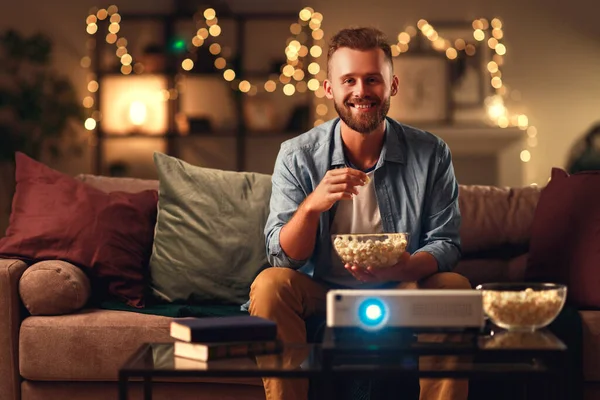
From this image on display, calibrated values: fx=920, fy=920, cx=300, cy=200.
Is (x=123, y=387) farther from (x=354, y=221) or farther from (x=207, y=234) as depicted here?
(x=207, y=234)

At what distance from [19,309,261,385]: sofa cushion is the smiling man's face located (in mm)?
815

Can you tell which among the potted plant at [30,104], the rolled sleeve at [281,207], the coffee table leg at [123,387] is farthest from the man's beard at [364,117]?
the potted plant at [30,104]

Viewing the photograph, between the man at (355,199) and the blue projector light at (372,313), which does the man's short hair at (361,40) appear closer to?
the man at (355,199)

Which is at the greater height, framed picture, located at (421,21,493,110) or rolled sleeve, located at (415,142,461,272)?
framed picture, located at (421,21,493,110)

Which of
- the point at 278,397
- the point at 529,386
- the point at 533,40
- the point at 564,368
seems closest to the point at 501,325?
the point at 564,368

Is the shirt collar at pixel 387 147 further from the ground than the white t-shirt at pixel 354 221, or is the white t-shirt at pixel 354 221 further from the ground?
the shirt collar at pixel 387 147

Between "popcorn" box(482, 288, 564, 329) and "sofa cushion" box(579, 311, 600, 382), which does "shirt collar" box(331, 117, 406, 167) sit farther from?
"popcorn" box(482, 288, 564, 329)

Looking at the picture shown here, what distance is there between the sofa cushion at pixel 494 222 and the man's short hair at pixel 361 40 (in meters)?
0.84

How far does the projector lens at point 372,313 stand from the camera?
1854 millimetres

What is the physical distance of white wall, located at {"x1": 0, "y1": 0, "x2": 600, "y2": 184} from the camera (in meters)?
6.69

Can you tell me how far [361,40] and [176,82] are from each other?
4130 millimetres

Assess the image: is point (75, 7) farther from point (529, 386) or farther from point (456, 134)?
point (529, 386)

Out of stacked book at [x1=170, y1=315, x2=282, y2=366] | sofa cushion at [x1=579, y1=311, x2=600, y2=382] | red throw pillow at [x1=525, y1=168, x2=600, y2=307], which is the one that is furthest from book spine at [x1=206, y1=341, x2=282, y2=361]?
red throw pillow at [x1=525, y1=168, x2=600, y2=307]

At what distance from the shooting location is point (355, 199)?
2.68 m
